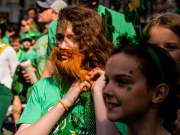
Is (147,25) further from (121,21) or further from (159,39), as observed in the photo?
(121,21)

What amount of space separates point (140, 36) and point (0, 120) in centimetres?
188

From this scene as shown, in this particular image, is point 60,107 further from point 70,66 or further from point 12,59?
point 12,59

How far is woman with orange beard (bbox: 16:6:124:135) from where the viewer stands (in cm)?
312

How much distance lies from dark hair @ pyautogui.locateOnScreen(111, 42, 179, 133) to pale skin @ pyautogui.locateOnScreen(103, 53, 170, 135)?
3cm

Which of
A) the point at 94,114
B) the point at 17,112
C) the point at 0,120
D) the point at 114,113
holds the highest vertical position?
the point at 114,113

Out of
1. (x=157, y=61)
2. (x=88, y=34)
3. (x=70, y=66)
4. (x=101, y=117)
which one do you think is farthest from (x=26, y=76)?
(x=157, y=61)

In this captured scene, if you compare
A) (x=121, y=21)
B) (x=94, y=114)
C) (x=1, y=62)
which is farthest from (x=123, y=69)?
(x=1, y=62)

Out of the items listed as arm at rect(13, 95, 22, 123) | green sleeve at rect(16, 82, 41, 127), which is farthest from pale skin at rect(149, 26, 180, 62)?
arm at rect(13, 95, 22, 123)

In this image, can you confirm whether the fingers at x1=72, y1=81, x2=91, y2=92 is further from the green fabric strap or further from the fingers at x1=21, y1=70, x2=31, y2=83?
the fingers at x1=21, y1=70, x2=31, y2=83

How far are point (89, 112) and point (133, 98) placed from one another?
0.64 metres

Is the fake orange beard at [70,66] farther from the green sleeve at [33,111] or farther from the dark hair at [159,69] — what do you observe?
the dark hair at [159,69]

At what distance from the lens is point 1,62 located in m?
8.52

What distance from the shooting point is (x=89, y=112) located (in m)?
3.15

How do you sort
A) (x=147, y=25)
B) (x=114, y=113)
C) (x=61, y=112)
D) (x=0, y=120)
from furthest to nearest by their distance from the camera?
(x=0, y=120) → (x=147, y=25) → (x=61, y=112) → (x=114, y=113)
